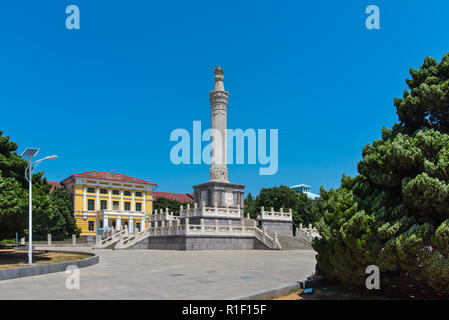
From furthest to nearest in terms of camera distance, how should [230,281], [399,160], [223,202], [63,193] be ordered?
[63,193] < [223,202] < [230,281] < [399,160]

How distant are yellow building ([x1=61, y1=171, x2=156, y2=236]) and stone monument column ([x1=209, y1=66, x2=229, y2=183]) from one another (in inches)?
921

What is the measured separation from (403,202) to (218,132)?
37.5 meters

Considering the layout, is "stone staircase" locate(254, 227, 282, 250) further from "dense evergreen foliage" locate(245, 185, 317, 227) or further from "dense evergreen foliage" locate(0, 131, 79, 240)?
"dense evergreen foliage" locate(245, 185, 317, 227)

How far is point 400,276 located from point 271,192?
4961 centimetres

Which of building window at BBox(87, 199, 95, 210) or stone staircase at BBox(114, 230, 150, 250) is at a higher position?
building window at BBox(87, 199, 95, 210)

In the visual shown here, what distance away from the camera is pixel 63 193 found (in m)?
57.3

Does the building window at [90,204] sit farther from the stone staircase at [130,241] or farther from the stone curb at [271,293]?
the stone curb at [271,293]

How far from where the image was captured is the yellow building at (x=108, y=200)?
201 feet

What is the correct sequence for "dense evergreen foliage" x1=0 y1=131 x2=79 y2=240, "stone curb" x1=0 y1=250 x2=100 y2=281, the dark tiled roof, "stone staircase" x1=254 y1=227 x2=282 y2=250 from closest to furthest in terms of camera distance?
1. "stone curb" x1=0 y1=250 x2=100 y2=281
2. "dense evergreen foliage" x1=0 y1=131 x2=79 y2=240
3. "stone staircase" x1=254 y1=227 x2=282 y2=250
4. the dark tiled roof

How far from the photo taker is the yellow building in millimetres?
61375

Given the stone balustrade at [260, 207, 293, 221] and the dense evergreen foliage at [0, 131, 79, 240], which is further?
the stone balustrade at [260, 207, 293, 221]

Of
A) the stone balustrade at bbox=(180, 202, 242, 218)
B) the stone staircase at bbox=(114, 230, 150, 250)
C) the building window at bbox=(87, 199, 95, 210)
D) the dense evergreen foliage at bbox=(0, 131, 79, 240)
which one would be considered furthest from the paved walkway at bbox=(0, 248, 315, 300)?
the building window at bbox=(87, 199, 95, 210)

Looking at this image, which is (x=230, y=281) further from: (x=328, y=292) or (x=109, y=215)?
(x=109, y=215)
